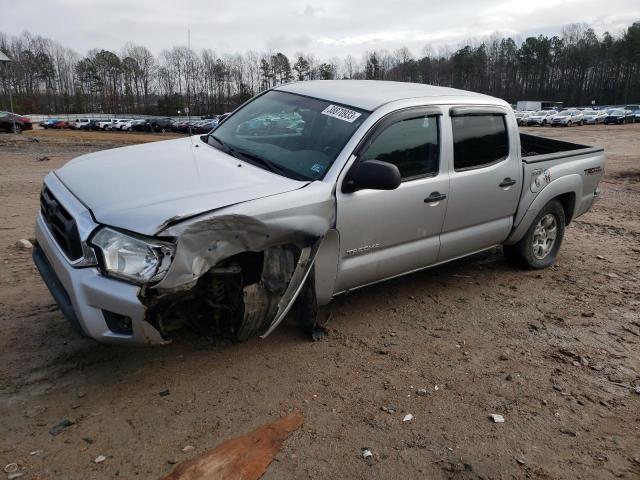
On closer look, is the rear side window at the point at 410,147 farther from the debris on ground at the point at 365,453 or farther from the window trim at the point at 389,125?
the debris on ground at the point at 365,453

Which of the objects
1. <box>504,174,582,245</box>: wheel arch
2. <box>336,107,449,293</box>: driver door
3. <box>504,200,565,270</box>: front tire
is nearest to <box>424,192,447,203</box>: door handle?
<box>336,107,449,293</box>: driver door

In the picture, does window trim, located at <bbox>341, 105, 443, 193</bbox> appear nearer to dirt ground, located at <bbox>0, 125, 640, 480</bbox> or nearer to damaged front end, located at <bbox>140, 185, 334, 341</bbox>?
damaged front end, located at <bbox>140, 185, 334, 341</bbox>

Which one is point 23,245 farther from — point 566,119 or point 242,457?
point 566,119

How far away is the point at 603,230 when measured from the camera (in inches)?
301

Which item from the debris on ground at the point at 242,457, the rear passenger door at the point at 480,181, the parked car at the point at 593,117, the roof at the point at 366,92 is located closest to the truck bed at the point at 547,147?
the rear passenger door at the point at 480,181

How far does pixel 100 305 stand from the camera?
2826 mm

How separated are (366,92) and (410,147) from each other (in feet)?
2.03

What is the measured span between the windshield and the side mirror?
21cm

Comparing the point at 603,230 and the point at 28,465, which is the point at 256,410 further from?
the point at 603,230

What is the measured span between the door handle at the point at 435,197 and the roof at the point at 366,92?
2.56ft

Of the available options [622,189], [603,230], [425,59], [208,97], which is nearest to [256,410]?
[603,230]

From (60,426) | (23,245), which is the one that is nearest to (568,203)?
(60,426)

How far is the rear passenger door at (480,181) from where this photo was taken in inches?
173

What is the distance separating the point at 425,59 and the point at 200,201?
124015 millimetres
